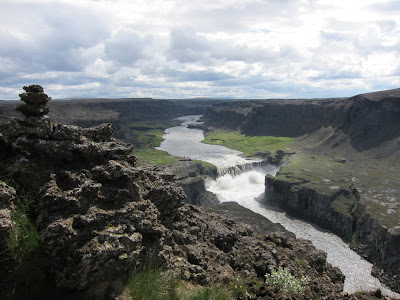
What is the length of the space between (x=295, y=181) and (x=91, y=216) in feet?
227

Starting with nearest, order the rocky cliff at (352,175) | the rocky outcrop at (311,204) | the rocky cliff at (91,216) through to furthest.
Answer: the rocky cliff at (91,216)
the rocky cliff at (352,175)
the rocky outcrop at (311,204)

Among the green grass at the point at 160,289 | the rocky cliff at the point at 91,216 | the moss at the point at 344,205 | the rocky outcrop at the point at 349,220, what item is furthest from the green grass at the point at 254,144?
the green grass at the point at 160,289

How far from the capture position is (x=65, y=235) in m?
10.1

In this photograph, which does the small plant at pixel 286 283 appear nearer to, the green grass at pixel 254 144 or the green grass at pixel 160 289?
the green grass at pixel 160 289

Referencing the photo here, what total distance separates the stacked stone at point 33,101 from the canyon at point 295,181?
2.01 feet

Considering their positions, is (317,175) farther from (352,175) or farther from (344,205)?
(344,205)

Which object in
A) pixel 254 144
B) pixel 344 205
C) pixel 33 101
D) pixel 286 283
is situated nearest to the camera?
pixel 33 101

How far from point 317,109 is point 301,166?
284 feet

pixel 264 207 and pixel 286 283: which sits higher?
pixel 286 283

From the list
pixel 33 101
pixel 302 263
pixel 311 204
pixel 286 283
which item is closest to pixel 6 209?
pixel 33 101

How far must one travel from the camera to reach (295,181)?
2931 inches

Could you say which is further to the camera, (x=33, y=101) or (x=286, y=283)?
(x=286, y=283)

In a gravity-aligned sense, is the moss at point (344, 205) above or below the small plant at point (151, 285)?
below

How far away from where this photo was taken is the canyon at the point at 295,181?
12484mm
